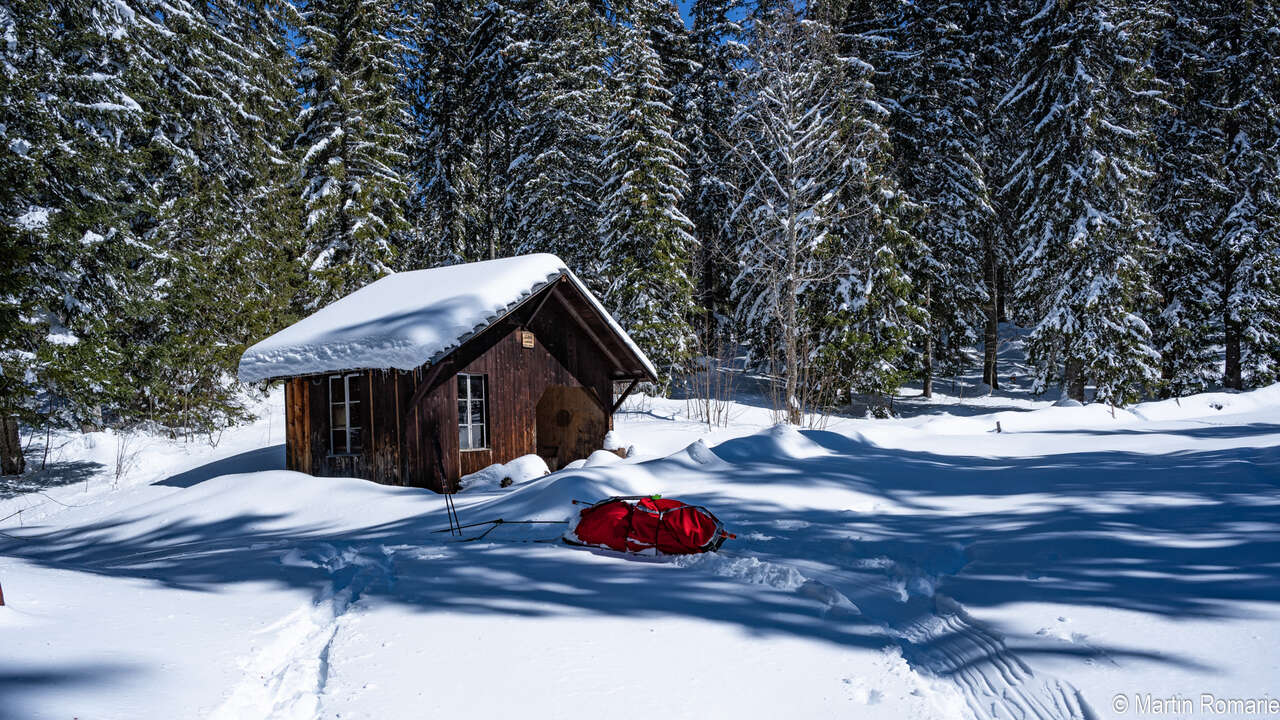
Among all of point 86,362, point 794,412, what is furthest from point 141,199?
point 794,412

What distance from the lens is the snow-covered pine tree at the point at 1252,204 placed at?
944 inches

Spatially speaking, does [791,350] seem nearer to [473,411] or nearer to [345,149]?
[473,411]

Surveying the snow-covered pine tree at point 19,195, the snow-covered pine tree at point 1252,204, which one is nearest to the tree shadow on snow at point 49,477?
the snow-covered pine tree at point 19,195

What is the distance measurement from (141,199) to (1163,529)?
1982 cm

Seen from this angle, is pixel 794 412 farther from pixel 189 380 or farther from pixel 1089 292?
pixel 189 380

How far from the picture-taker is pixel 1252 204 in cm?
2452

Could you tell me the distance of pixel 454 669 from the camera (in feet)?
14.3

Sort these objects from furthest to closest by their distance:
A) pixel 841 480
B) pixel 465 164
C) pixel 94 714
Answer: pixel 465 164
pixel 841 480
pixel 94 714

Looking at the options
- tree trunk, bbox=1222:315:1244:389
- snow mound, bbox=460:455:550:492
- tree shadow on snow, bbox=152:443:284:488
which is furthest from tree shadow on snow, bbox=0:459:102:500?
tree trunk, bbox=1222:315:1244:389

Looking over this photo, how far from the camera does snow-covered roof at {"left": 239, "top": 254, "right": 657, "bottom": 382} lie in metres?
12.0

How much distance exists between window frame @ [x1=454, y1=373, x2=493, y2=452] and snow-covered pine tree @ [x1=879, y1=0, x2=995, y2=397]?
702 inches

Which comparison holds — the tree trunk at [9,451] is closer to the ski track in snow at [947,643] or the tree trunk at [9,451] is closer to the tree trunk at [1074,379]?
the ski track in snow at [947,643]

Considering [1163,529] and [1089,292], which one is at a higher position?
[1089,292]

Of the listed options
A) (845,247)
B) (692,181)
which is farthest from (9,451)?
(692,181)
